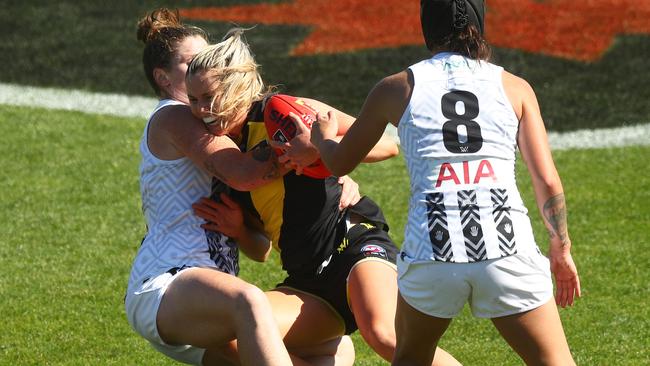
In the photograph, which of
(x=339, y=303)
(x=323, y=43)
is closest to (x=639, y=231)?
(x=339, y=303)

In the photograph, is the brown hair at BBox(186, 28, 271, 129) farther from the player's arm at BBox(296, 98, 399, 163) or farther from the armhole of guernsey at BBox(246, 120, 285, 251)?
the player's arm at BBox(296, 98, 399, 163)

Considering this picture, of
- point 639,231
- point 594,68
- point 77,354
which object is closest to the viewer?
point 77,354

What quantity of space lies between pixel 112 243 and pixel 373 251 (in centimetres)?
312

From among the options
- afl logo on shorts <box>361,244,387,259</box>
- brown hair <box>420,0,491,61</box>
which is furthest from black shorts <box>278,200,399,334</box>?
brown hair <box>420,0,491,61</box>

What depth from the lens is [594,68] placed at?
11.0 metres

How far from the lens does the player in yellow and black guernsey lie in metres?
4.95

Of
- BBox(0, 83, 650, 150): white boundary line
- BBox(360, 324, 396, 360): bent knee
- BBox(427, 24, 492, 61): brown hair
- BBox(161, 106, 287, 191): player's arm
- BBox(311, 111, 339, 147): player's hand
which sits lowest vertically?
BBox(0, 83, 650, 150): white boundary line

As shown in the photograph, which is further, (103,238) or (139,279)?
(103,238)

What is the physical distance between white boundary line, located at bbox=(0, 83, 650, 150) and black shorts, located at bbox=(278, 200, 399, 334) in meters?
4.59

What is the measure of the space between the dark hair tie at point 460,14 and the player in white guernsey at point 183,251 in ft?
3.27

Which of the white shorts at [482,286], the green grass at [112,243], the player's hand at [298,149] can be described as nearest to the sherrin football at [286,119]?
Result: the player's hand at [298,149]

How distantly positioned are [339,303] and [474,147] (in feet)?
3.97

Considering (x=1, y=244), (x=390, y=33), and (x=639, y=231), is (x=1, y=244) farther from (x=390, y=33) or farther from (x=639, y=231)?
(x=390, y=33)

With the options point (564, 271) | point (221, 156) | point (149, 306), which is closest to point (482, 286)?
point (564, 271)
